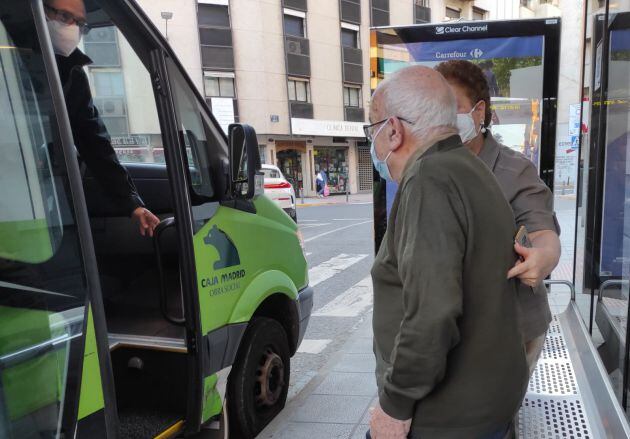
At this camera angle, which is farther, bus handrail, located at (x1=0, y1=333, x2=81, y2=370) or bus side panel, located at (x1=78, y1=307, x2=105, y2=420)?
bus side panel, located at (x1=78, y1=307, x2=105, y2=420)

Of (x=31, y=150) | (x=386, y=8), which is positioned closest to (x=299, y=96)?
(x=386, y=8)

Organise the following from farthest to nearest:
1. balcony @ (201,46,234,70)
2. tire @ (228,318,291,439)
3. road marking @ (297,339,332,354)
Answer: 1. balcony @ (201,46,234,70)
2. road marking @ (297,339,332,354)
3. tire @ (228,318,291,439)

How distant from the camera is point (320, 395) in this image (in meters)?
3.72

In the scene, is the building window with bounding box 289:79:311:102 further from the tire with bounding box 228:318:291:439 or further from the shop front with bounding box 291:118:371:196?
the tire with bounding box 228:318:291:439

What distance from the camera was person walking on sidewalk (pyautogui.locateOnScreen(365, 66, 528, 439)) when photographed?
1.20 m

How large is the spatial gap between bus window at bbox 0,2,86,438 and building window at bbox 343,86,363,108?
97.0 ft

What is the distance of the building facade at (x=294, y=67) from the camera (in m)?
24.9

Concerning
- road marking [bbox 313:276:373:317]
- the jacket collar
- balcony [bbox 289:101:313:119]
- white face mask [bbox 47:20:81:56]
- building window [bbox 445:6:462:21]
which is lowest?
road marking [bbox 313:276:373:317]

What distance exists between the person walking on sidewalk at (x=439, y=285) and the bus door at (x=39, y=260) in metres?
1.07

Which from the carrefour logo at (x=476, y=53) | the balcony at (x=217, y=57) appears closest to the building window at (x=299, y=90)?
the balcony at (x=217, y=57)

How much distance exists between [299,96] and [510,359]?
2789 cm

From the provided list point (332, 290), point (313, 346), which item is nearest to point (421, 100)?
point (313, 346)

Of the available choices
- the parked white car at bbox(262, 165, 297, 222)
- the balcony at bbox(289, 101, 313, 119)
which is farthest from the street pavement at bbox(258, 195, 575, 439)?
the balcony at bbox(289, 101, 313, 119)

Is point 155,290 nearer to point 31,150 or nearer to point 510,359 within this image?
point 31,150
